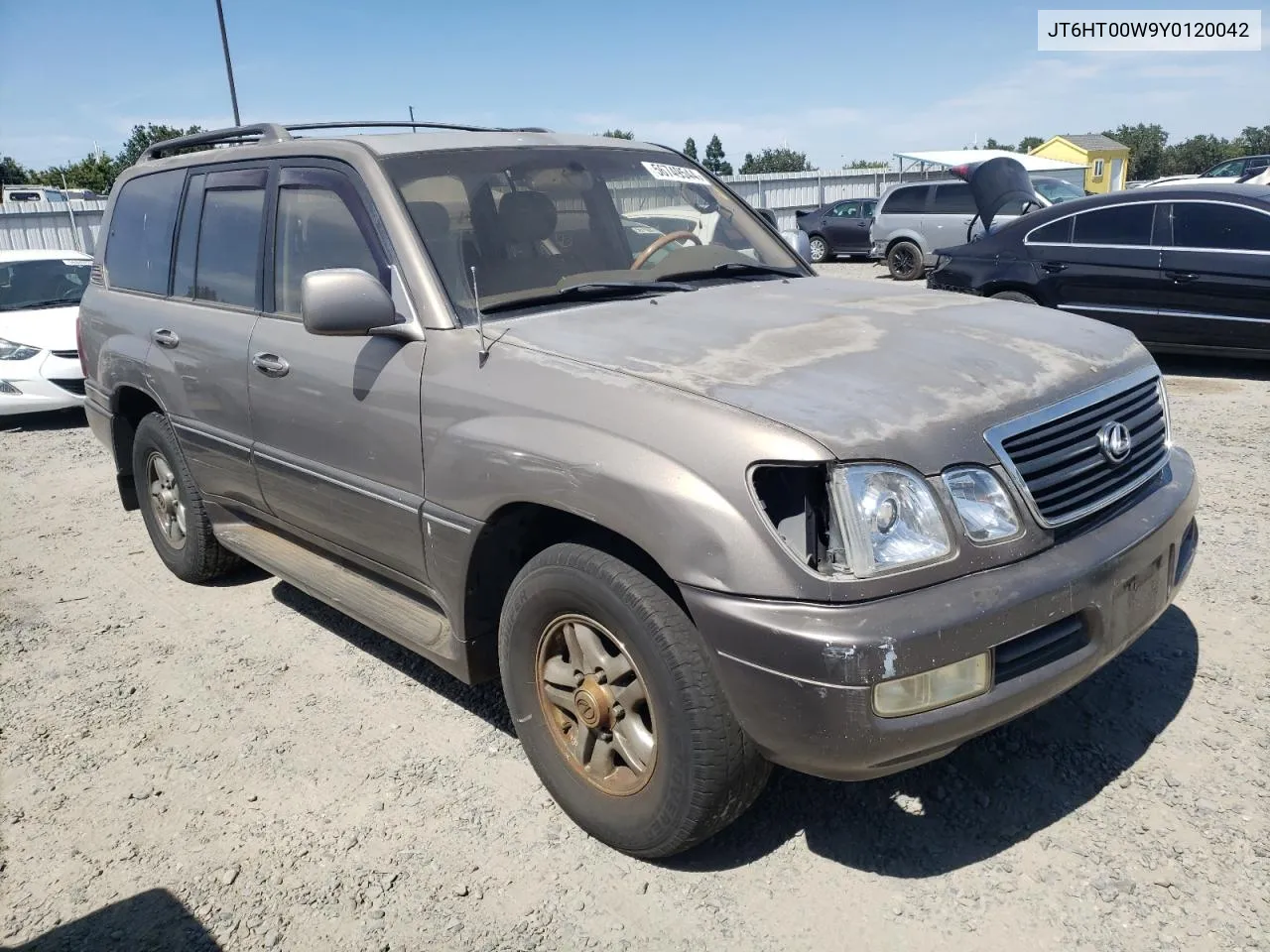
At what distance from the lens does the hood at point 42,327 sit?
358 inches

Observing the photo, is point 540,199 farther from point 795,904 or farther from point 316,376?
point 795,904

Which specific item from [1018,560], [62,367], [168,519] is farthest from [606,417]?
[62,367]

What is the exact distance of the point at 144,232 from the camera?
4.79m

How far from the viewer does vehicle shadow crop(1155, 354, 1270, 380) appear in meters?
8.27

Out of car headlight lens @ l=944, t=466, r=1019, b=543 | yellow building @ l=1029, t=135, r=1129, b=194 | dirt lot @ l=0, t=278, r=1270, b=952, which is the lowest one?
dirt lot @ l=0, t=278, r=1270, b=952

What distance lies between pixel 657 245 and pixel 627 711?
1.85 meters

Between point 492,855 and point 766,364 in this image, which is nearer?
point 766,364

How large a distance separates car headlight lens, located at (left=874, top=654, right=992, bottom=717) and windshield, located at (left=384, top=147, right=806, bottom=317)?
1.68 m

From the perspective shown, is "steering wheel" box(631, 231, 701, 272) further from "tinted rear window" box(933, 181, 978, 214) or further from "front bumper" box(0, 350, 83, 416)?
"tinted rear window" box(933, 181, 978, 214)

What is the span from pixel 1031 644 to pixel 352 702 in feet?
8.22

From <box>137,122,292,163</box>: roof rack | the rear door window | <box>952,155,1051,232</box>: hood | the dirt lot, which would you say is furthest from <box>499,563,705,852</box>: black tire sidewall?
<box>952,155,1051,232</box>: hood

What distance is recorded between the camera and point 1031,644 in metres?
2.29

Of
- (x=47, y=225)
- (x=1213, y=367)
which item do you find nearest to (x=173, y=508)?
(x=1213, y=367)

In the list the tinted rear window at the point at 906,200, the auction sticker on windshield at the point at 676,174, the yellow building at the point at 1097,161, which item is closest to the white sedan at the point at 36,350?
the auction sticker on windshield at the point at 676,174
